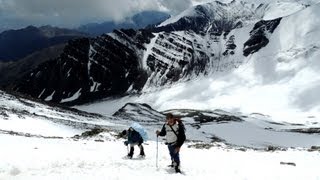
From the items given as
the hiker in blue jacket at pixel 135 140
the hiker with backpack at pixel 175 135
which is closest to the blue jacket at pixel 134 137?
the hiker in blue jacket at pixel 135 140

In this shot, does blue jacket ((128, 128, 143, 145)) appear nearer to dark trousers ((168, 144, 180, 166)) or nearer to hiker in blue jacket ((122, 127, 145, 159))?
hiker in blue jacket ((122, 127, 145, 159))

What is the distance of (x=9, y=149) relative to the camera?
31.1 metres

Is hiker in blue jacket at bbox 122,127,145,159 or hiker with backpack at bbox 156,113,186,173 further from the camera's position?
hiker in blue jacket at bbox 122,127,145,159

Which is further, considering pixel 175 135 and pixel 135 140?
pixel 135 140

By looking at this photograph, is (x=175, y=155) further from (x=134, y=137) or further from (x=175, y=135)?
(x=134, y=137)

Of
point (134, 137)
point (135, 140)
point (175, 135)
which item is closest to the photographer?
point (175, 135)

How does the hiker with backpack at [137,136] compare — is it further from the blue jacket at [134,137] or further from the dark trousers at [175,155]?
the dark trousers at [175,155]

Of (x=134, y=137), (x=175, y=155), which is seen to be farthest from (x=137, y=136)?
(x=175, y=155)

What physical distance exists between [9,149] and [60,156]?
3935 millimetres

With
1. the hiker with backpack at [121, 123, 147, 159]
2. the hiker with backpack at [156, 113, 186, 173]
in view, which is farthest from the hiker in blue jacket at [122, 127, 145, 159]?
the hiker with backpack at [156, 113, 186, 173]

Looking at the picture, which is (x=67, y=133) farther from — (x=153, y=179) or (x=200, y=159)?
(x=153, y=179)

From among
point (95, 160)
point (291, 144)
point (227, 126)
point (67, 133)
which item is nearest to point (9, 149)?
point (95, 160)

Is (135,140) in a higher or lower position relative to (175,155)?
higher

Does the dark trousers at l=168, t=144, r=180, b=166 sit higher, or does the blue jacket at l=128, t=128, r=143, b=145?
the blue jacket at l=128, t=128, r=143, b=145
